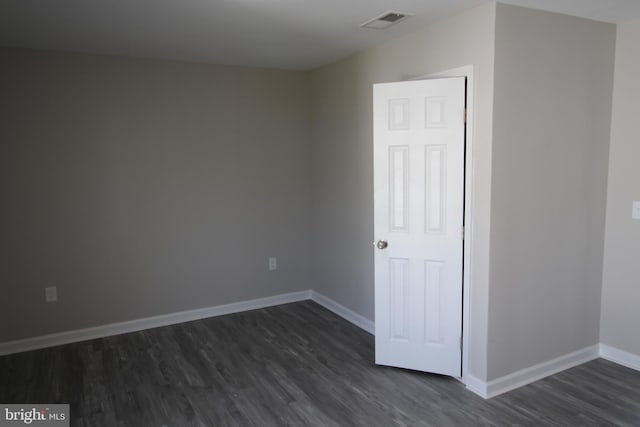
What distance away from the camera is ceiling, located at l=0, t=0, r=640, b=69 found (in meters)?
2.73

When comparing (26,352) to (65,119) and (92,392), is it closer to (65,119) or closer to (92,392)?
(92,392)

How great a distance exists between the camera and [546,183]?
3.07 metres

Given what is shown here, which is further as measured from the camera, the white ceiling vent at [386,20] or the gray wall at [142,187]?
the gray wall at [142,187]

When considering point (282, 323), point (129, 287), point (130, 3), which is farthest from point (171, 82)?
point (282, 323)

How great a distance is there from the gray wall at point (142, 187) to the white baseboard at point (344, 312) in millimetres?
251

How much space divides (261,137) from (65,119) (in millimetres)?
1746

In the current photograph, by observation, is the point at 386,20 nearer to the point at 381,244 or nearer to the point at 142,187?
the point at 381,244

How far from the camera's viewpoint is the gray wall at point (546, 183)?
9.36 feet

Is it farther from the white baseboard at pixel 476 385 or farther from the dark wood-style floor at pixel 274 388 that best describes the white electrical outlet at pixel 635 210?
the white baseboard at pixel 476 385

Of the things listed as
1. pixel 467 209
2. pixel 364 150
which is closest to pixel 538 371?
pixel 467 209

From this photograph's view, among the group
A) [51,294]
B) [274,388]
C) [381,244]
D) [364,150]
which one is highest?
[364,150]

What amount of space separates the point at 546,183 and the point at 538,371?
1.30 metres
